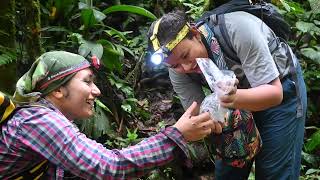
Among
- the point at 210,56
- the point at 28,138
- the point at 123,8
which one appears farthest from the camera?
the point at 123,8

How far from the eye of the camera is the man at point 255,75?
2.31m

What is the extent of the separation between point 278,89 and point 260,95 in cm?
13

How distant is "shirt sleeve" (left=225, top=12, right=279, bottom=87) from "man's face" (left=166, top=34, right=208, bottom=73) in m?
0.19

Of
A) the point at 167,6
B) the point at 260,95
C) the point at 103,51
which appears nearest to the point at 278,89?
the point at 260,95

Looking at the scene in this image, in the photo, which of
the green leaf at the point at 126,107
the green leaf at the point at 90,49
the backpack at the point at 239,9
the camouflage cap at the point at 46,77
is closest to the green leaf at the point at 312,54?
the green leaf at the point at 126,107

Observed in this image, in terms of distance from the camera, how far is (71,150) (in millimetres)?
1845

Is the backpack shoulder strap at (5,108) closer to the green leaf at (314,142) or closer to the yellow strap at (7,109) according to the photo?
the yellow strap at (7,109)

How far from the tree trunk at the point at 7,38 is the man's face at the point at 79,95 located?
1984 mm

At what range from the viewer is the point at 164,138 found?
1877mm

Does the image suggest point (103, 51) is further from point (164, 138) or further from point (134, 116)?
point (164, 138)

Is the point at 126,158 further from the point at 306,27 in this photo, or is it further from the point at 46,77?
A: the point at 306,27

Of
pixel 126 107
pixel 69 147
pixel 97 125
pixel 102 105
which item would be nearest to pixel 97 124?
pixel 97 125

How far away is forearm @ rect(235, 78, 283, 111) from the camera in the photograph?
2199 mm

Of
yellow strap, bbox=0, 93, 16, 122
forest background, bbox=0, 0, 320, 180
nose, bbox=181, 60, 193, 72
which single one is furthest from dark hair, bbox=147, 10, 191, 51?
forest background, bbox=0, 0, 320, 180
